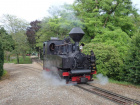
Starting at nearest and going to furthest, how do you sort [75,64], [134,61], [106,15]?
[75,64], [134,61], [106,15]

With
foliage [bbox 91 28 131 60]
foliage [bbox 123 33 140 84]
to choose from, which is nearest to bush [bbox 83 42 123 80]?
foliage [bbox 123 33 140 84]

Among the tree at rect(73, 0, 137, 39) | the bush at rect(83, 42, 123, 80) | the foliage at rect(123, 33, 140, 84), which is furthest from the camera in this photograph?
the tree at rect(73, 0, 137, 39)

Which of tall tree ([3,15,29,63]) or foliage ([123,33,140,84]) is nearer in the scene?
foliage ([123,33,140,84])

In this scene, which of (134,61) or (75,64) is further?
(134,61)

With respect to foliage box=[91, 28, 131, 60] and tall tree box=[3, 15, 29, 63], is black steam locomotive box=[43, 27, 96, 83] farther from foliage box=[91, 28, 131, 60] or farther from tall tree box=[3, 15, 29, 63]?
tall tree box=[3, 15, 29, 63]

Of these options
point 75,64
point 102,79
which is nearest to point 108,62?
point 102,79

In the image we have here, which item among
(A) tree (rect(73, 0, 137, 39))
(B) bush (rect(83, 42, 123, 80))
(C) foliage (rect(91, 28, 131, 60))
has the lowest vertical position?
(B) bush (rect(83, 42, 123, 80))

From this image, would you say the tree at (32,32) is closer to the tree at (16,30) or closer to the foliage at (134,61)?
the tree at (16,30)

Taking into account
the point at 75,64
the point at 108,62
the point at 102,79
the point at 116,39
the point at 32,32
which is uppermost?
the point at 32,32

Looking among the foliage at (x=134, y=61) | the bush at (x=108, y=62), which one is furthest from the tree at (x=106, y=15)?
the foliage at (x=134, y=61)

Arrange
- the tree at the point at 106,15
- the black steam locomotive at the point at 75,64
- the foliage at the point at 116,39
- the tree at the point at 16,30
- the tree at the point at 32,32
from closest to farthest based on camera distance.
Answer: the black steam locomotive at the point at 75,64 → the foliage at the point at 116,39 → the tree at the point at 106,15 → the tree at the point at 16,30 → the tree at the point at 32,32

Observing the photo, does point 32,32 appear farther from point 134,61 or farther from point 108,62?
point 134,61

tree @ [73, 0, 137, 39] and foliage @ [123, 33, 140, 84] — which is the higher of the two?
tree @ [73, 0, 137, 39]

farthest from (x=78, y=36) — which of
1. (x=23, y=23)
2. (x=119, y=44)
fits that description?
(x=23, y=23)
